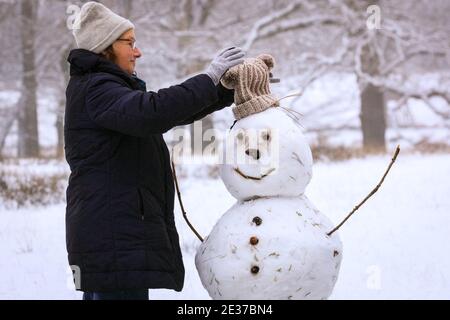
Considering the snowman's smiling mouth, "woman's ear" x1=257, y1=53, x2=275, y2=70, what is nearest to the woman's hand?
"woman's ear" x1=257, y1=53, x2=275, y2=70

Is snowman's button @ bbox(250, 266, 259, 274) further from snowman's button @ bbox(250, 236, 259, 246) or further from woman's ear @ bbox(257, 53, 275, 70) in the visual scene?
woman's ear @ bbox(257, 53, 275, 70)

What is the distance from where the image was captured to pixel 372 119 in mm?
12539

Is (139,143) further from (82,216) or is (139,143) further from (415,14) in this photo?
(415,14)

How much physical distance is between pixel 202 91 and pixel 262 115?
1.27ft

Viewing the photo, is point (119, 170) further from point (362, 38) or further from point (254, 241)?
point (362, 38)

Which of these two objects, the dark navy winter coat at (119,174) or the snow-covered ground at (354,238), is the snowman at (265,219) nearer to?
the dark navy winter coat at (119,174)

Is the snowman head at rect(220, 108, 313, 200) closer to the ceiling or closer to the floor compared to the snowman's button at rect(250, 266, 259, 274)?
closer to the ceiling

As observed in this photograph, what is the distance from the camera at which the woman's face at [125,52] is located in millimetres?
2801

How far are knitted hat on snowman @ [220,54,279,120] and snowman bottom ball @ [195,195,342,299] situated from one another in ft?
1.35

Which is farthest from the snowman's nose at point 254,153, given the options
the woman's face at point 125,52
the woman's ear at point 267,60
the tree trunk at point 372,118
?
the tree trunk at point 372,118

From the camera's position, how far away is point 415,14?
12508 millimetres

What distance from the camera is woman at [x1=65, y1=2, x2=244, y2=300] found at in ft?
8.07

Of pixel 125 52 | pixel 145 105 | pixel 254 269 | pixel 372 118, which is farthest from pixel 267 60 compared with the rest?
pixel 372 118

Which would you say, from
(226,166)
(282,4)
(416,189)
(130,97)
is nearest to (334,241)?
(226,166)
